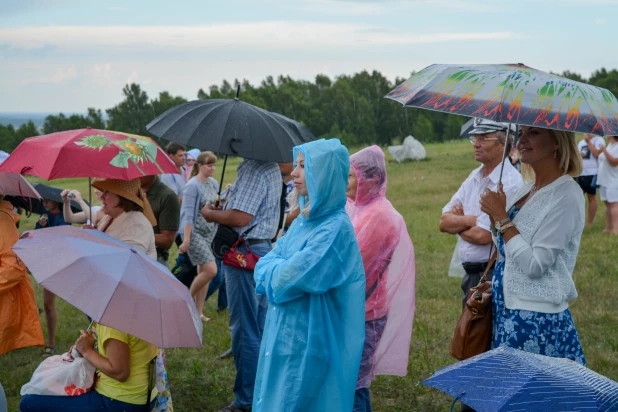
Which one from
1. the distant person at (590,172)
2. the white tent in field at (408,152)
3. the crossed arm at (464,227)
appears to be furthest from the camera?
the white tent in field at (408,152)

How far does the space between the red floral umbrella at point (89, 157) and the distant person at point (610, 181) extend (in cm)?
938

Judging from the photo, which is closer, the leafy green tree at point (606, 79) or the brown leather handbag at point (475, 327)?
the brown leather handbag at point (475, 327)

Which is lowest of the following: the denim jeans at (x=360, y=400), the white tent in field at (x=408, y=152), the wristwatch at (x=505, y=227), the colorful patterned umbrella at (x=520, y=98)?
the white tent in field at (x=408, y=152)

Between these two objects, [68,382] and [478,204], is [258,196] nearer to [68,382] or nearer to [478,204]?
Result: [478,204]

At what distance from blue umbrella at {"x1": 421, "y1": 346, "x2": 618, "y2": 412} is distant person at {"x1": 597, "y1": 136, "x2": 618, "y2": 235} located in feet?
35.5

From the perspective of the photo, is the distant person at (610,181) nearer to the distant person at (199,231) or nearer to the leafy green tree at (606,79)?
the distant person at (199,231)

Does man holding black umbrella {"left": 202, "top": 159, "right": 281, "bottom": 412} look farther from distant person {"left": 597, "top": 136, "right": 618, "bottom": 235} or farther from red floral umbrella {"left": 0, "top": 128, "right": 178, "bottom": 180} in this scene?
distant person {"left": 597, "top": 136, "right": 618, "bottom": 235}

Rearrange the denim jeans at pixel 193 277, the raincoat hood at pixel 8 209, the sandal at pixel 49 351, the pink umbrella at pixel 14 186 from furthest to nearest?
1. the denim jeans at pixel 193 277
2. the sandal at pixel 49 351
3. the raincoat hood at pixel 8 209
4. the pink umbrella at pixel 14 186

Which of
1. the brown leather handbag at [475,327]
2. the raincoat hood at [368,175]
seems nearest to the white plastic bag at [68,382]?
the raincoat hood at [368,175]

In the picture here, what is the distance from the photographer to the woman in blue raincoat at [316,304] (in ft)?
12.6

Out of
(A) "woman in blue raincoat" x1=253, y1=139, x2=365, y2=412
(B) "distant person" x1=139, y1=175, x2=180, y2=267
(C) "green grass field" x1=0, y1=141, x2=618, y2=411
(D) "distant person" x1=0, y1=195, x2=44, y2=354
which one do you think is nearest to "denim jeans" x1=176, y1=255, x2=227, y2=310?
(C) "green grass field" x1=0, y1=141, x2=618, y2=411

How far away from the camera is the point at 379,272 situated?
4855 millimetres

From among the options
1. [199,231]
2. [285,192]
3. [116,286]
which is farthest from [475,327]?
[199,231]

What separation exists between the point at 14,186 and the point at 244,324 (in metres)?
2.20
